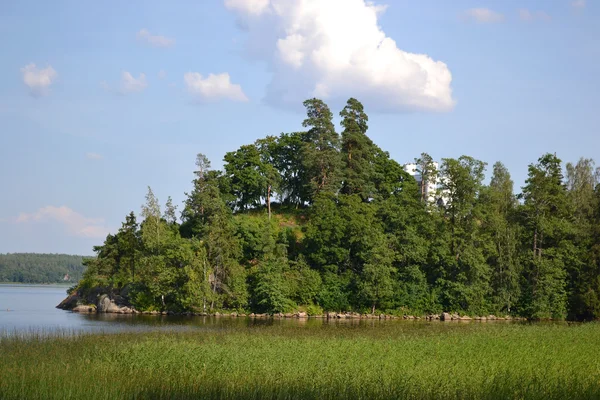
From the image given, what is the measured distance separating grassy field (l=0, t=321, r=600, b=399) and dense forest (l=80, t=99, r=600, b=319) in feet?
88.2

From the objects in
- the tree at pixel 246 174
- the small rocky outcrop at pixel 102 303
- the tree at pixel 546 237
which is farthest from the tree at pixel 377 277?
the small rocky outcrop at pixel 102 303

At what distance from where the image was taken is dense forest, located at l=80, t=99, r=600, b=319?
62.7 meters

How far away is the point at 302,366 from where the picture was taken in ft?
73.0

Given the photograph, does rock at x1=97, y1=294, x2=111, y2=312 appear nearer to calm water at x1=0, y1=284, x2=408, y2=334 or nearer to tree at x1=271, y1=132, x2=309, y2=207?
calm water at x1=0, y1=284, x2=408, y2=334

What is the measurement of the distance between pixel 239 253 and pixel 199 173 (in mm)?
13375

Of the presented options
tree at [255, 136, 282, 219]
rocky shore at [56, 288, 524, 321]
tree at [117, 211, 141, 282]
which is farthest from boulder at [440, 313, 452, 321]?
tree at [117, 211, 141, 282]

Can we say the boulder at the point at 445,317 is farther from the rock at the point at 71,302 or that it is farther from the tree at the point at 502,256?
the rock at the point at 71,302

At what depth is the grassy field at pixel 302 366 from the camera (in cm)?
1555

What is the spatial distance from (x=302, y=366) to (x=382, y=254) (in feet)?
142

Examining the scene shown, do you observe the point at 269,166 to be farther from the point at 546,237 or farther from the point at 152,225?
the point at 546,237

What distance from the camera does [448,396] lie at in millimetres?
15836

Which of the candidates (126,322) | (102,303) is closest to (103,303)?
(102,303)

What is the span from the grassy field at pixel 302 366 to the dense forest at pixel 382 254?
2689 centimetres

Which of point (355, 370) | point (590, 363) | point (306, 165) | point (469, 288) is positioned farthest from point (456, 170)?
point (355, 370)
